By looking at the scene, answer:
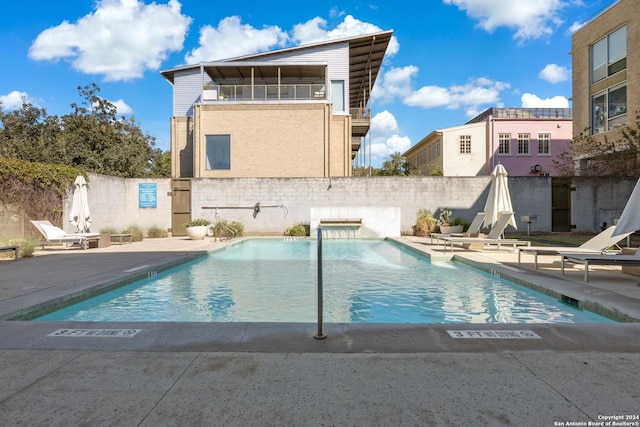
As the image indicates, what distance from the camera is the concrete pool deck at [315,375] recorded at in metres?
2.26

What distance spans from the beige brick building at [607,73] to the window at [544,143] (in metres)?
9.65

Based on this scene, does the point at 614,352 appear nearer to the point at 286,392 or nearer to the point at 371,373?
the point at 371,373

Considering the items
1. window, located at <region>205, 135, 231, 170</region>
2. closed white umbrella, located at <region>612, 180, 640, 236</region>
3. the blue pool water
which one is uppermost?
window, located at <region>205, 135, 231, 170</region>

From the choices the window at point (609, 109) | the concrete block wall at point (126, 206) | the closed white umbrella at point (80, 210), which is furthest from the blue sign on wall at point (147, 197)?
the window at point (609, 109)

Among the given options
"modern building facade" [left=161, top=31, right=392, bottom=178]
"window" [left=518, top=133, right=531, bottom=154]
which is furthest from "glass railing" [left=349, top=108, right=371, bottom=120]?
"window" [left=518, top=133, right=531, bottom=154]

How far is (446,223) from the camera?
17.8 metres

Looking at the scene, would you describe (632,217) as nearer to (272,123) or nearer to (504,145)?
(272,123)

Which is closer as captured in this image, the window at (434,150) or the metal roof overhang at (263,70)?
the metal roof overhang at (263,70)

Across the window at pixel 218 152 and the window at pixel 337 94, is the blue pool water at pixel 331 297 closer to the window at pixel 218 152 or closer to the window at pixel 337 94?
the window at pixel 218 152

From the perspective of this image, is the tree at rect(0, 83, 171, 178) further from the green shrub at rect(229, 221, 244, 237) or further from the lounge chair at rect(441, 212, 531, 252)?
the lounge chair at rect(441, 212, 531, 252)

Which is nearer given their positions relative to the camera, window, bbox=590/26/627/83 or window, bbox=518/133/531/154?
window, bbox=590/26/627/83

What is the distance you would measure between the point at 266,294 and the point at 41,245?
10545 millimetres

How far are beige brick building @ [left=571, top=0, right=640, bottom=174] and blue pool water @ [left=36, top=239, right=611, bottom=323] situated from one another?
1576 cm

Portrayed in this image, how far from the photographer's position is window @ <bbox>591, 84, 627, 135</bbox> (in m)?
19.7
